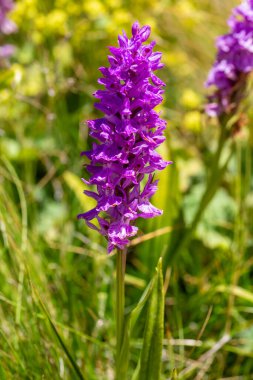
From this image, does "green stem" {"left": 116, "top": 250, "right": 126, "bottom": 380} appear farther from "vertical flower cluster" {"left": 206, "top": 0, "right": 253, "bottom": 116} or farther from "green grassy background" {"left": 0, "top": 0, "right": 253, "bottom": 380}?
"vertical flower cluster" {"left": 206, "top": 0, "right": 253, "bottom": 116}

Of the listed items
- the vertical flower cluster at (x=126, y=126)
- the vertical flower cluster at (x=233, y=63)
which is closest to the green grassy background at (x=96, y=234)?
the vertical flower cluster at (x=233, y=63)

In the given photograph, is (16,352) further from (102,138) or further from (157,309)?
(102,138)

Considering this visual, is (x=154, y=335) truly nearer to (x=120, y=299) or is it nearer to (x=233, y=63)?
(x=120, y=299)

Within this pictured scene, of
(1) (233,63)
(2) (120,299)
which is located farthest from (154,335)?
(1) (233,63)

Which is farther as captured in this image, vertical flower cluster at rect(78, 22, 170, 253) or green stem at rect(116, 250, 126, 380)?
green stem at rect(116, 250, 126, 380)

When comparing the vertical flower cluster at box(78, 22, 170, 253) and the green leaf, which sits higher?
the vertical flower cluster at box(78, 22, 170, 253)

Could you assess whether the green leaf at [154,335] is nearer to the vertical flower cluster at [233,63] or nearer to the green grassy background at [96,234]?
the green grassy background at [96,234]

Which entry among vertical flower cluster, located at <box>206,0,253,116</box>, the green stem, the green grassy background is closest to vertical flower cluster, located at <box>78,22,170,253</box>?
the green stem

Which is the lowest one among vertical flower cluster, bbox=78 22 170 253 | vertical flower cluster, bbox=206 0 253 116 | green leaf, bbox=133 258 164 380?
green leaf, bbox=133 258 164 380
